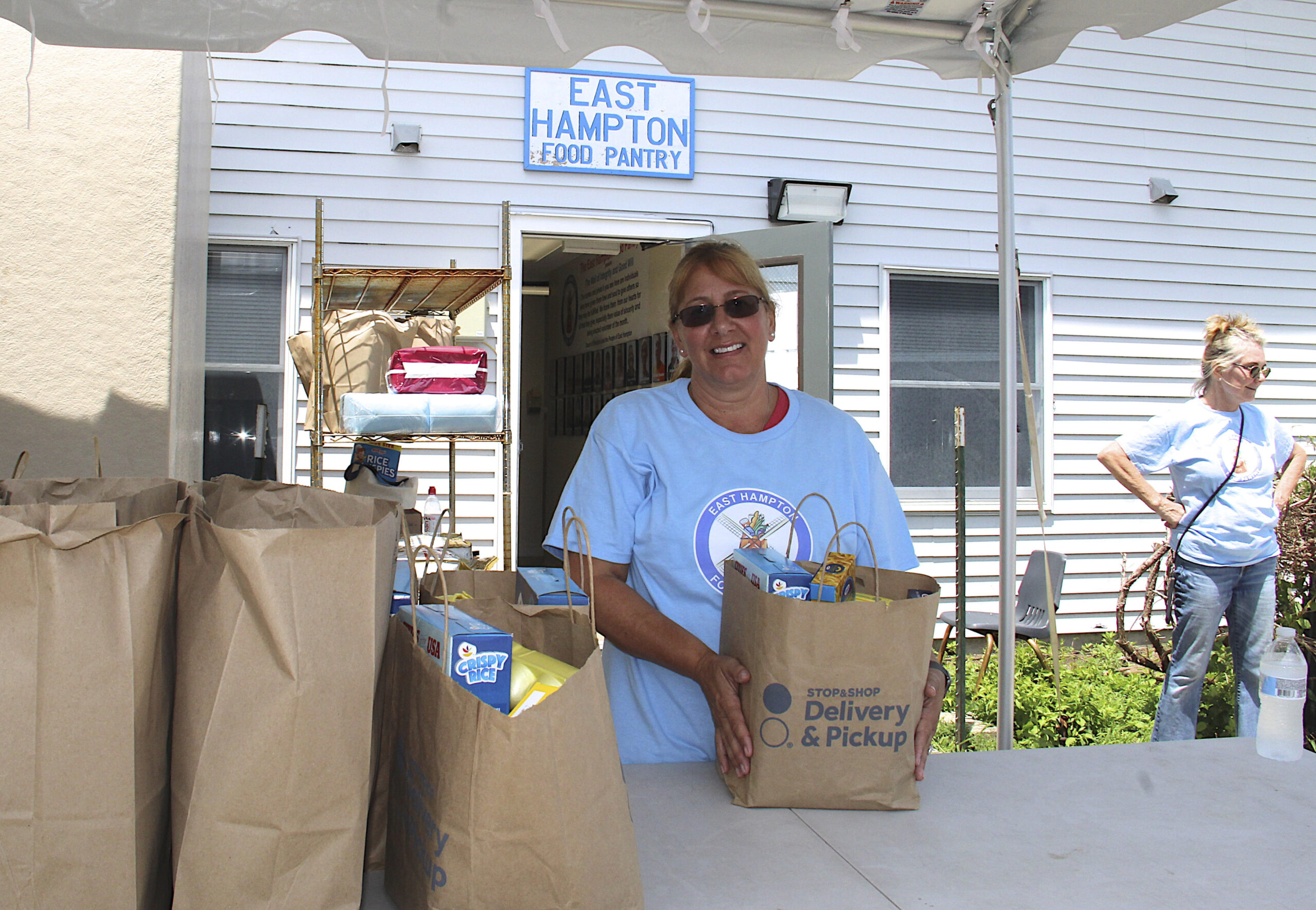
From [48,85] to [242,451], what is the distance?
2.14 metres

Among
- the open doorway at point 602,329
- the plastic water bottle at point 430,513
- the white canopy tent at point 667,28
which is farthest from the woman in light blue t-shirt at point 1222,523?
the plastic water bottle at point 430,513

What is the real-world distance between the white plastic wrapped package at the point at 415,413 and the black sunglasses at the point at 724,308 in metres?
1.49

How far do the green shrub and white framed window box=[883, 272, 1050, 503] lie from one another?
3.93ft

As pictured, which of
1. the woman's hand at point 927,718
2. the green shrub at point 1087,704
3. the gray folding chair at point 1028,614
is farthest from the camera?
the gray folding chair at point 1028,614

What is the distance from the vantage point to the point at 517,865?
2.94ft

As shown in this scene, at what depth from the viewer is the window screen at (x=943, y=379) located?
597 cm

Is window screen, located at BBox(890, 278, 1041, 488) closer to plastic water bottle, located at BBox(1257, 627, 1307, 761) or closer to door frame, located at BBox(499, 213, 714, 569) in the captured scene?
door frame, located at BBox(499, 213, 714, 569)

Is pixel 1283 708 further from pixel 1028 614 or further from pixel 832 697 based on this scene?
pixel 1028 614

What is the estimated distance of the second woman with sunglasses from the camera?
5.74ft

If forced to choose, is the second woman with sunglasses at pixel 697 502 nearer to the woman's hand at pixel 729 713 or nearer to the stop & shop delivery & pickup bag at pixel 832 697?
the woman's hand at pixel 729 713

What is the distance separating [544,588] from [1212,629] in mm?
3201

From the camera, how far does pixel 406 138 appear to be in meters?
5.16

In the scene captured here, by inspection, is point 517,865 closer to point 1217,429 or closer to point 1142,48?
point 1217,429

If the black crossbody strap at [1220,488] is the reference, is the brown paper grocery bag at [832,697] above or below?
below
